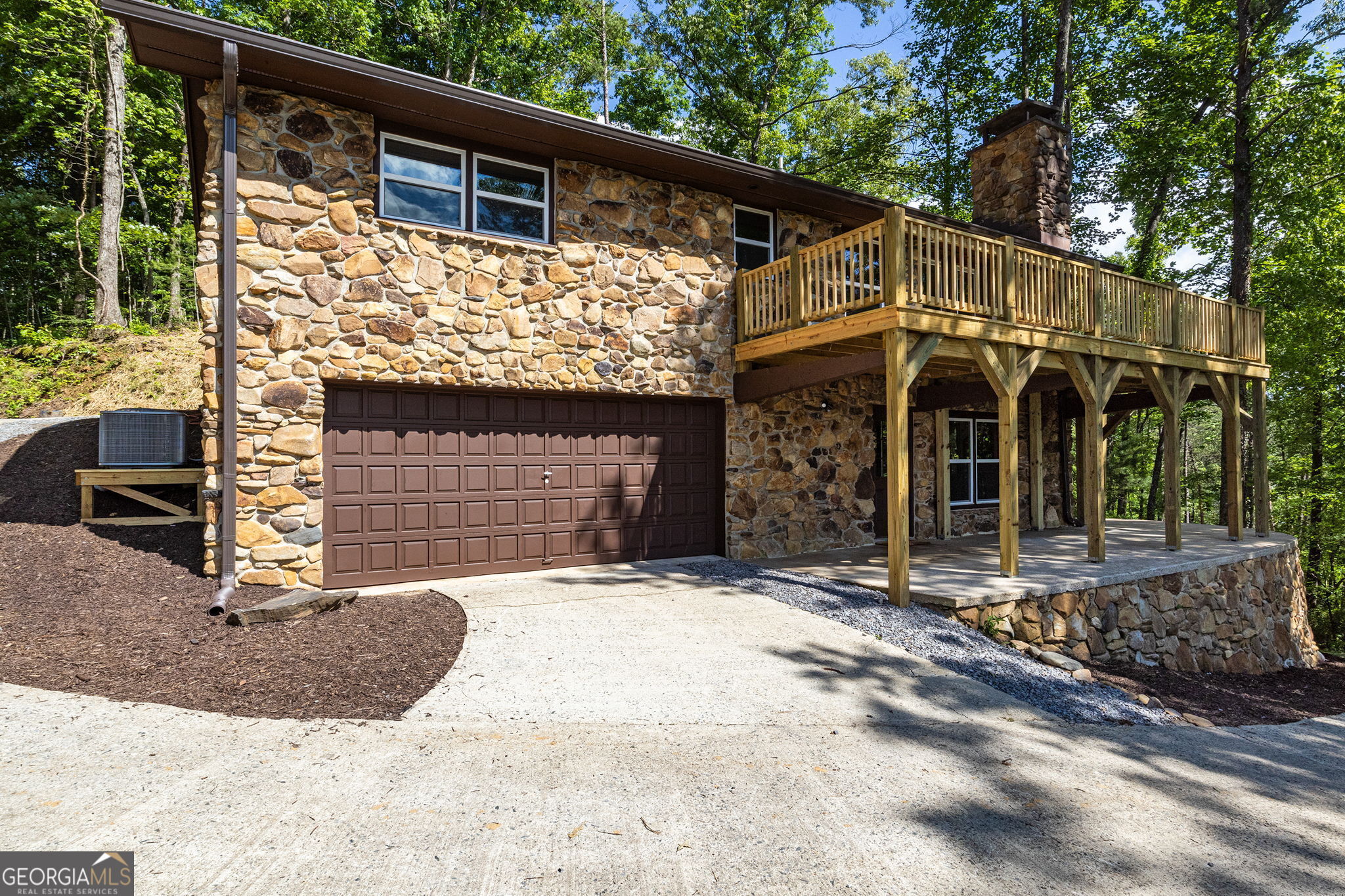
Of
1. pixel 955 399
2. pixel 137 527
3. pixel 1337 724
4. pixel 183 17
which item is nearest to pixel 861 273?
pixel 955 399

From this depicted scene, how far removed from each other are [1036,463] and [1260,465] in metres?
3.49

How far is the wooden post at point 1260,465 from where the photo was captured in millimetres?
11266

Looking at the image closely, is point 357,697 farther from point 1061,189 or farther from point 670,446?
point 1061,189

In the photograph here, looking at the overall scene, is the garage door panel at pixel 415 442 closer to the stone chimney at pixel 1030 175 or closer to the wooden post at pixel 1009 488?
the wooden post at pixel 1009 488

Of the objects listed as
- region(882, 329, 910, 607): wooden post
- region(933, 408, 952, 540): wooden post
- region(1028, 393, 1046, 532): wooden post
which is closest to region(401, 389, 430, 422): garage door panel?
region(882, 329, 910, 607): wooden post

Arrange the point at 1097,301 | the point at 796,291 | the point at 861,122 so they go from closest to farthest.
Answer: the point at 796,291
the point at 1097,301
the point at 861,122

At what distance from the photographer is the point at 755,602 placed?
6582 millimetres

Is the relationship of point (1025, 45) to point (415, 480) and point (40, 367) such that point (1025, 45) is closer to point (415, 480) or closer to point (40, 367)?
point (415, 480)

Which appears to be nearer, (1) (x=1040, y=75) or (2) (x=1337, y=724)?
(2) (x=1337, y=724)

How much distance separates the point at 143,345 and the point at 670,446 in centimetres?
1106

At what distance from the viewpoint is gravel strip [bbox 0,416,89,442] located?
8.70m

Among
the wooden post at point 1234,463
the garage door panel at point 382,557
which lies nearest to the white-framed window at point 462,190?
the garage door panel at point 382,557

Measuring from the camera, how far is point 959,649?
5637 mm

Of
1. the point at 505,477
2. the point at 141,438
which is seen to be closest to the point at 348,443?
the point at 505,477
